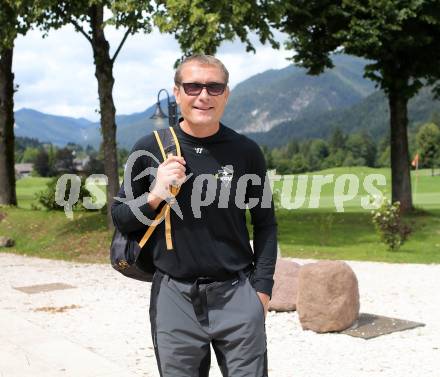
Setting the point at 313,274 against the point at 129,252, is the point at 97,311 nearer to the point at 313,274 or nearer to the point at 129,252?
the point at 313,274

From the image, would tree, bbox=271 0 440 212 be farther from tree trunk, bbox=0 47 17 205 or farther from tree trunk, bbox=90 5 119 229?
tree trunk, bbox=0 47 17 205

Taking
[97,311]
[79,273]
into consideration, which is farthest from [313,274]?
[79,273]

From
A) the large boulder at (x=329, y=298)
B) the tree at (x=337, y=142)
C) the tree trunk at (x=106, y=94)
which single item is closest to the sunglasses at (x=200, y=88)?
the large boulder at (x=329, y=298)

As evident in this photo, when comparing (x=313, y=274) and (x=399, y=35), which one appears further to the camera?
(x=399, y=35)

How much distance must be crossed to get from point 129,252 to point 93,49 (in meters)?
18.2

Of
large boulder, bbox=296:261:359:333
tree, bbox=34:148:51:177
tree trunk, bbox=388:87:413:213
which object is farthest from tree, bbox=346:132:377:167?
large boulder, bbox=296:261:359:333

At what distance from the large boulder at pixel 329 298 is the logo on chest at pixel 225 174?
6.05m

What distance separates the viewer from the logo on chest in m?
3.27

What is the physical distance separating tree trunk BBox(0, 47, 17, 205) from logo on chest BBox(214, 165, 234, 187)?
977 inches

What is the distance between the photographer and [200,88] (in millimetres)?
3279

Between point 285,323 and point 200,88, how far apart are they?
22.9 feet

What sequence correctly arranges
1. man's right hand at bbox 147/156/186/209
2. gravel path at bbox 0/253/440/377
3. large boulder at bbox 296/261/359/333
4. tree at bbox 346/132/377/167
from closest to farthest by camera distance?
man's right hand at bbox 147/156/186/209
gravel path at bbox 0/253/440/377
large boulder at bbox 296/261/359/333
tree at bbox 346/132/377/167

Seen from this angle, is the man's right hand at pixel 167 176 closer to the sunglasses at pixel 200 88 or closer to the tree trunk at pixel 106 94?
the sunglasses at pixel 200 88

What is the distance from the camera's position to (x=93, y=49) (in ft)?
67.2
